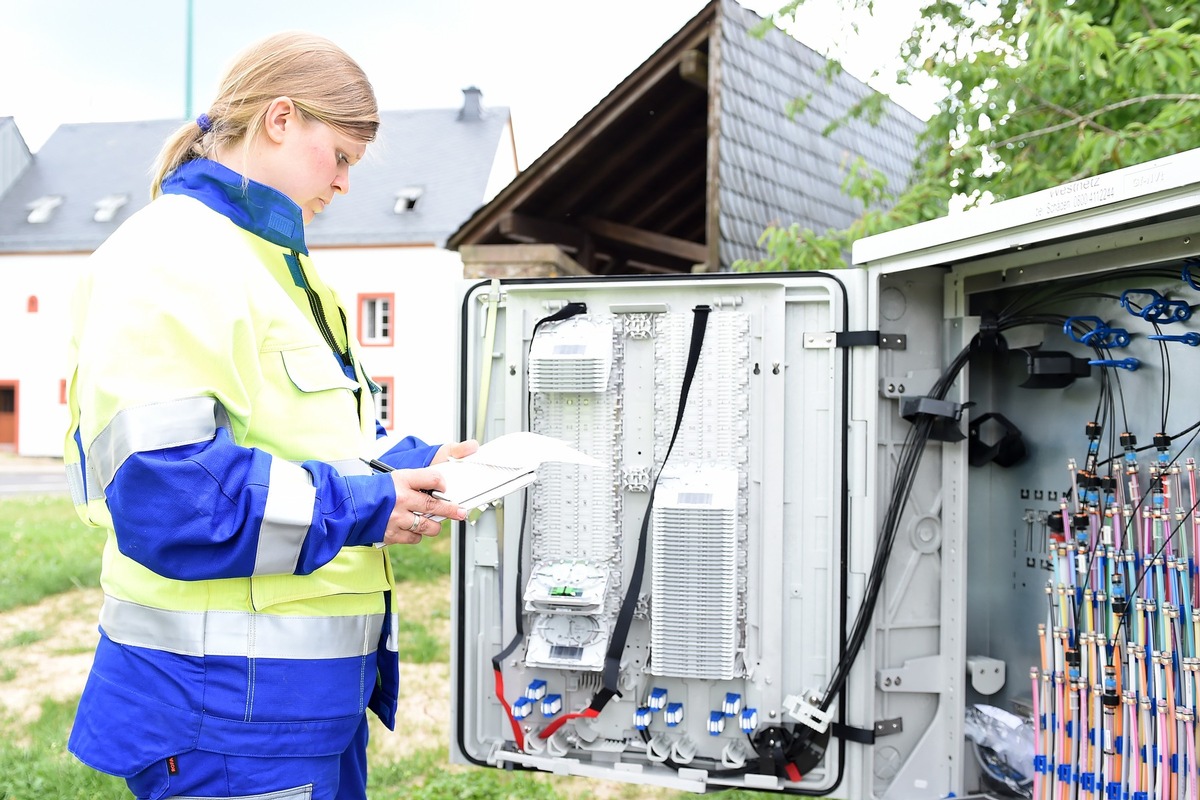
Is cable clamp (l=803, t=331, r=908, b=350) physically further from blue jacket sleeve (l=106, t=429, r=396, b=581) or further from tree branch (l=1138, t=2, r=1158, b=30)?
tree branch (l=1138, t=2, r=1158, b=30)

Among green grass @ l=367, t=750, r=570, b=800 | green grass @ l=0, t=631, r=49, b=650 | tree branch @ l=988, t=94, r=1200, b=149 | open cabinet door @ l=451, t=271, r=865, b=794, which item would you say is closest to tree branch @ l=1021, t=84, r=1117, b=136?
tree branch @ l=988, t=94, r=1200, b=149

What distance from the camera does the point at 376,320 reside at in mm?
18219

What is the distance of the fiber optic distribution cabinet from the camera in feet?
9.06

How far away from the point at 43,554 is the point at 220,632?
29.0 feet

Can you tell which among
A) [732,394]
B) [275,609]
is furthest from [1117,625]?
[275,609]

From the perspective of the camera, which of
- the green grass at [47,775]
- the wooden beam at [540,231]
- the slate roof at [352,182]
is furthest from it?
the slate roof at [352,182]

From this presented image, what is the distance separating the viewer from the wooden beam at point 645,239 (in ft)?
24.6

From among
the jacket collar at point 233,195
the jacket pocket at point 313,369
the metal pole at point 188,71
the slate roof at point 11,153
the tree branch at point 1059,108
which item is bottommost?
the jacket pocket at point 313,369

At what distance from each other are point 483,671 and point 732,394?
1.23 metres

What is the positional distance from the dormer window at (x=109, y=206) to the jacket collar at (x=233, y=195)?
23.7 m

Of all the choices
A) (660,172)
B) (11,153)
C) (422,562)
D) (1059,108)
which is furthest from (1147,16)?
(11,153)

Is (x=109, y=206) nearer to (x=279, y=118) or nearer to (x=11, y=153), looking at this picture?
(x=11, y=153)

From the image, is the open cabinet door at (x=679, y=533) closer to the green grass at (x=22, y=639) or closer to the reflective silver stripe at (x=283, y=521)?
the reflective silver stripe at (x=283, y=521)

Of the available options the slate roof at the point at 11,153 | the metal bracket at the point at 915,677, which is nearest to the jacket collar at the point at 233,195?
the metal bracket at the point at 915,677
